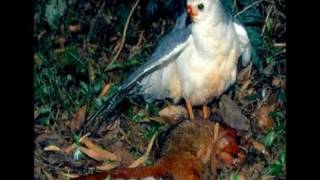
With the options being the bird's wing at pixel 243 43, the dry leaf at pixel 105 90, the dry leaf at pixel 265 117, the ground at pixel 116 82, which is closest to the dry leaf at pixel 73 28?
the ground at pixel 116 82

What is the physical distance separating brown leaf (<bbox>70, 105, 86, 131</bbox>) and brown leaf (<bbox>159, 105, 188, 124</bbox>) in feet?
0.66

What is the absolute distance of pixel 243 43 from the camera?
8.40 ft

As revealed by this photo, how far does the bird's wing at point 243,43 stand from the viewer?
8.38 feet

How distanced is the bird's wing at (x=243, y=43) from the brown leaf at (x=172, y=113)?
0.65 feet

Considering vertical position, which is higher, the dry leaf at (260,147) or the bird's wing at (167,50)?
the bird's wing at (167,50)

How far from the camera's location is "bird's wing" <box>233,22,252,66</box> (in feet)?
8.38

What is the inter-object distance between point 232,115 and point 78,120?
40 centimetres

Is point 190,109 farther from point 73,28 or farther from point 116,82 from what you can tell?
point 73,28

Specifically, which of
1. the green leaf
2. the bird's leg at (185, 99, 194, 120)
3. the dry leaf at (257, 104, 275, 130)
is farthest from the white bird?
the green leaf

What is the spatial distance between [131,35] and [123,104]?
7.1 inches

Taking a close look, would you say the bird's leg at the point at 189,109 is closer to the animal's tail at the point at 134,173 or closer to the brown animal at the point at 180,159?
the brown animal at the point at 180,159

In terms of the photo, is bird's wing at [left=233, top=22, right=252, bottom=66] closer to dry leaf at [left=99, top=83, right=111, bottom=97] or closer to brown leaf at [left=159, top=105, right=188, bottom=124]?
brown leaf at [left=159, top=105, right=188, bottom=124]

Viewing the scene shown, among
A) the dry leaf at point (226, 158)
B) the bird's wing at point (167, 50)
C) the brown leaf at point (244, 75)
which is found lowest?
the dry leaf at point (226, 158)

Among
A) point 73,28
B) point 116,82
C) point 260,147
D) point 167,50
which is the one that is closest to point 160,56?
point 167,50
